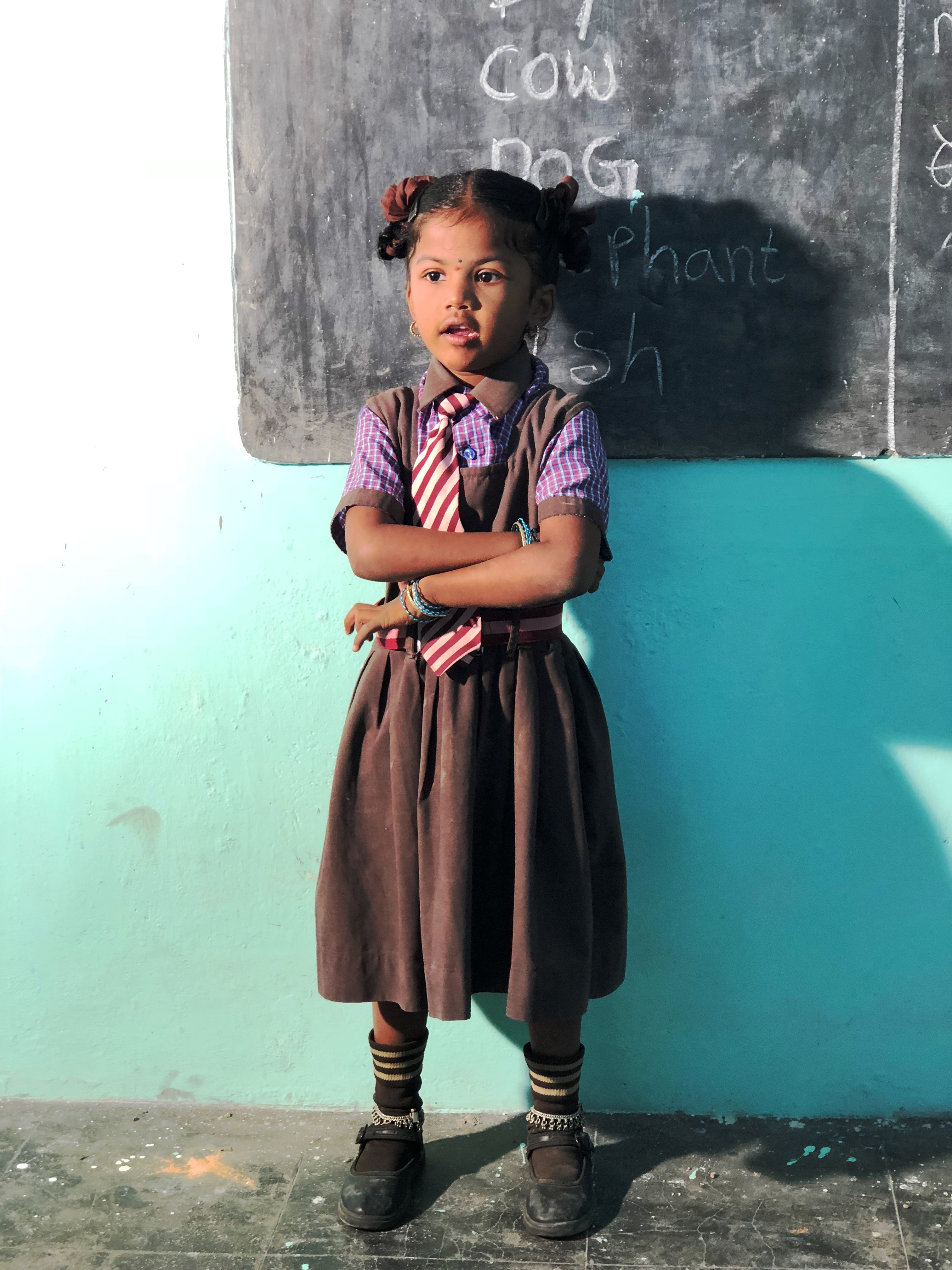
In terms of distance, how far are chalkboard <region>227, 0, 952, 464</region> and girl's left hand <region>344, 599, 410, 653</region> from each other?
507 mm

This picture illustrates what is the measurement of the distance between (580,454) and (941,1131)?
1518mm

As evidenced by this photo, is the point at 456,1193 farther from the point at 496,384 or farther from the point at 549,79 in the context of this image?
the point at 549,79

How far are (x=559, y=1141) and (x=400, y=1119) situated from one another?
29cm

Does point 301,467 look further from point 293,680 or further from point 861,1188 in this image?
point 861,1188

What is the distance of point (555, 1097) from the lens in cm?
207

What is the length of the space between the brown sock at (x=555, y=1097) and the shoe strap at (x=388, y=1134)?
0.74 ft

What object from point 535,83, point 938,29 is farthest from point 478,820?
point 938,29

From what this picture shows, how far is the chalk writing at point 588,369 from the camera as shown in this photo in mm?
2143

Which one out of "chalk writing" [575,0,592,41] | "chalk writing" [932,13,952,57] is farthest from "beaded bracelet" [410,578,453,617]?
"chalk writing" [932,13,952,57]

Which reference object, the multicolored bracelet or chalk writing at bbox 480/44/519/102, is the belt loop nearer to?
the multicolored bracelet

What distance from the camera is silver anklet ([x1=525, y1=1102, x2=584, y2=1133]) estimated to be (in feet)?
6.81

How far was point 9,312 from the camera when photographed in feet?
7.33

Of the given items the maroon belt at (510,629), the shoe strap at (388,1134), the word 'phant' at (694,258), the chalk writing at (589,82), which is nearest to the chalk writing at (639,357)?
the word 'phant' at (694,258)

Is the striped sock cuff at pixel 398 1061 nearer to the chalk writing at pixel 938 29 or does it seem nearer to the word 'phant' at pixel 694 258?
the word 'phant' at pixel 694 258
